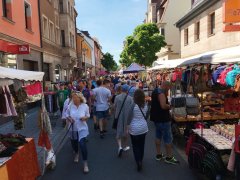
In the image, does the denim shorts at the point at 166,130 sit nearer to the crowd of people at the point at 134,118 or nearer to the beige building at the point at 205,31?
the crowd of people at the point at 134,118

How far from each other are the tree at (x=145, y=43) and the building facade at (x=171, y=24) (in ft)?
4.35

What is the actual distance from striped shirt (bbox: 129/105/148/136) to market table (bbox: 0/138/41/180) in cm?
200

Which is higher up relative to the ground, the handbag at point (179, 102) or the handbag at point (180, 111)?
the handbag at point (179, 102)

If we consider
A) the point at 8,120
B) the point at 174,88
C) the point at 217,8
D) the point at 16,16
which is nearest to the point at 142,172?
the point at 174,88

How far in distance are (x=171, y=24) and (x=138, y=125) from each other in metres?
32.1

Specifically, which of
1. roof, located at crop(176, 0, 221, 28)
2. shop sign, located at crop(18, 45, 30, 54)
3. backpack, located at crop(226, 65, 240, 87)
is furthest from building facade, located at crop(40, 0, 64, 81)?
backpack, located at crop(226, 65, 240, 87)

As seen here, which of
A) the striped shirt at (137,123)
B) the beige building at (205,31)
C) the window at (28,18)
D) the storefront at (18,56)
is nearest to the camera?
the striped shirt at (137,123)

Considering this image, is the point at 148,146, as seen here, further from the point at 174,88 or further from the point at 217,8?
the point at 217,8

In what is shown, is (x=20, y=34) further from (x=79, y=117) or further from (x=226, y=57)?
(x=226, y=57)

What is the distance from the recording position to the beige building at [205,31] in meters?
16.5

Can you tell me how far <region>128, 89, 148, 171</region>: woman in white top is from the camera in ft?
19.1

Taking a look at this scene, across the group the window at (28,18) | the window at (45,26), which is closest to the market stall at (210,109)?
the window at (28,18)

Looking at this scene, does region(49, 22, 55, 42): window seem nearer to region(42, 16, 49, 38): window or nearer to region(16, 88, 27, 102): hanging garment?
region(42, 16, 49, 38): window

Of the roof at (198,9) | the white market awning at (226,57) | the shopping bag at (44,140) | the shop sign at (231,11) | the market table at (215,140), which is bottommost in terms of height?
the shopping bag at (44,140)
